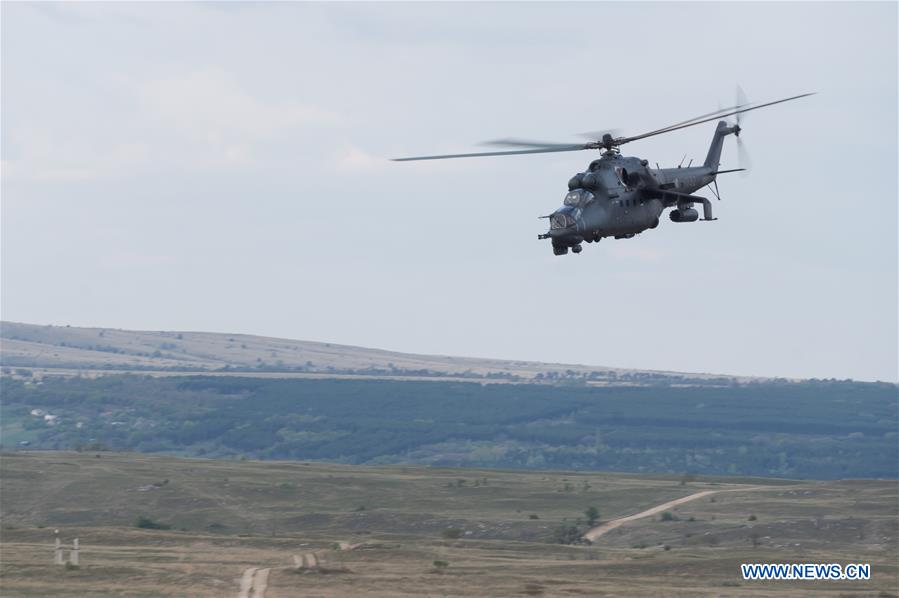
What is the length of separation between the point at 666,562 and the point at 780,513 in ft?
102

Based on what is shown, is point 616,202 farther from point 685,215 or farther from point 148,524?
point 148,524

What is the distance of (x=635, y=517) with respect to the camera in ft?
319

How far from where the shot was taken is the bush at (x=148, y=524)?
87.9 m

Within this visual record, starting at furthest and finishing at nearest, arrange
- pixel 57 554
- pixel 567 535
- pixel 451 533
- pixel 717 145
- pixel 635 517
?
pixel 635 517 < pixel 567 535 < pixel 451 533 < pixel 57 554 < pixel 717 145

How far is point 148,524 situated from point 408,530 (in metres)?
15.6

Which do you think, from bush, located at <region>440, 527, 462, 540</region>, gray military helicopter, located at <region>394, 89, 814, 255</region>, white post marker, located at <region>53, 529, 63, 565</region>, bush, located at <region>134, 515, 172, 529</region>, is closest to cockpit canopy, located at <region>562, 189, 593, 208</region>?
gray military helicopter, located at <region>394, 89, 814, 255</region>

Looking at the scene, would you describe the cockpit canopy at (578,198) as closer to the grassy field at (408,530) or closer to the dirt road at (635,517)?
the grassy field at (408,530)

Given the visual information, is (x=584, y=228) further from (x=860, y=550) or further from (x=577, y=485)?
(x=577, y=485)

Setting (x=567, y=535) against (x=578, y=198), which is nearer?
(x=578, y=198)

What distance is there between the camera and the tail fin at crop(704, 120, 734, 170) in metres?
54.6

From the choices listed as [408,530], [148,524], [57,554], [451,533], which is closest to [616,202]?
[57,554]

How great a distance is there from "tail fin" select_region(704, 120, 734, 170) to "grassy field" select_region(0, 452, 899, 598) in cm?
1664

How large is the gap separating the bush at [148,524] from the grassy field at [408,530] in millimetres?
1553

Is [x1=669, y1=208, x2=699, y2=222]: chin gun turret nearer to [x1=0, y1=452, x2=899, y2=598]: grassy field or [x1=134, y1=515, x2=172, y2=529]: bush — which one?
[x1=0, y1=452, x2=899, y2=598]: grassy field
